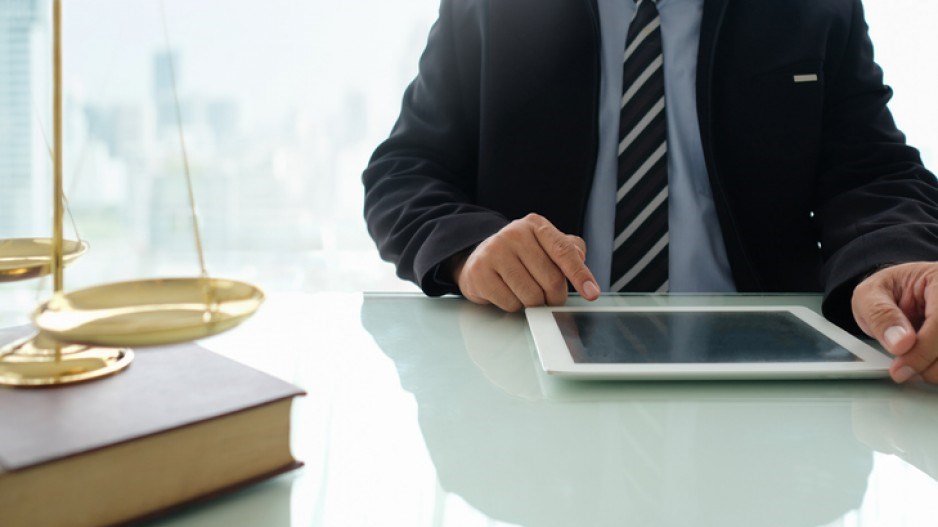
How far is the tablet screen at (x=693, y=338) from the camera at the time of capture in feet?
2.01

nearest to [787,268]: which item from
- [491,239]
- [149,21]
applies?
[491,239]

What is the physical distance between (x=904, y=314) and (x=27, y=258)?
2.11 ft

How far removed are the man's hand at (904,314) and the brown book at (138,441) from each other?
45cm

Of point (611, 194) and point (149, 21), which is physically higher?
point (149, 21)

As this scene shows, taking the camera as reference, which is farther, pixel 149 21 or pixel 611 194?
pixel 611 194

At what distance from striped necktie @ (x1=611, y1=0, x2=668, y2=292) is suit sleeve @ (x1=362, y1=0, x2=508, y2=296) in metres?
0.23

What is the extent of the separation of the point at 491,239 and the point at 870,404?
1.27ft

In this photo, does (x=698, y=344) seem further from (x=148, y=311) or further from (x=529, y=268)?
(x=148, y=311)

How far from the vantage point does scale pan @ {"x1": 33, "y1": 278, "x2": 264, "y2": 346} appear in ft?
0.95

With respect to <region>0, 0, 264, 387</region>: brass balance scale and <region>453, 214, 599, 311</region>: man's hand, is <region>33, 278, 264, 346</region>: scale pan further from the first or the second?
<region>453, 214, 599, 311</region>: man's hand

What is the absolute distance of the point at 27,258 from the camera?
15.2 inches

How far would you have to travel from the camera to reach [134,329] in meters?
0.29

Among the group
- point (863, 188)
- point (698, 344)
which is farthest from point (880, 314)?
point (863, 188)

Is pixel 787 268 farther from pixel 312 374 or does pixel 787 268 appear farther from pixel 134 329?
pixel 134 329
